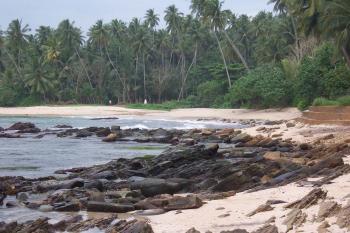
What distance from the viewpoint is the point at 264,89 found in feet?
182

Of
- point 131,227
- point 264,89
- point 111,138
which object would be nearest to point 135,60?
point 264,89

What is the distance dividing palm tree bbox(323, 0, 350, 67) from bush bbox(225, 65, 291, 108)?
62.5 ft

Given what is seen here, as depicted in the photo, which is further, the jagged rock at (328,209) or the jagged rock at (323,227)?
the jagged rock at (328,209)

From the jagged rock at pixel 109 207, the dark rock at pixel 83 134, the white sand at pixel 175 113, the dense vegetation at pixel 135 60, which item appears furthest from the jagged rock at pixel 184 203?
the dense vegetation at pixel 135 60

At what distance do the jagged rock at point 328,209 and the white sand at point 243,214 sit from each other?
4.7 inches

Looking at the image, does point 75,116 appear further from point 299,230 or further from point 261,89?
point 299,230

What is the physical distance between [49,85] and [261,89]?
38009mm

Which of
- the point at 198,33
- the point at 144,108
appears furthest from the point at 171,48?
the point at 144,108

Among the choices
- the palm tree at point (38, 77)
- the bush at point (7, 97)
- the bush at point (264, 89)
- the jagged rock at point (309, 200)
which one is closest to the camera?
the jagged rock at point (309, 200)

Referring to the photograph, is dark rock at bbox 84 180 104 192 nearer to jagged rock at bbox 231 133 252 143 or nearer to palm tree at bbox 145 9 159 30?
jagged rock at bbox 231 133 252 143

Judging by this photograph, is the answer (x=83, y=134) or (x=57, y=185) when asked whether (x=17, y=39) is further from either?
(x=57, y=185)

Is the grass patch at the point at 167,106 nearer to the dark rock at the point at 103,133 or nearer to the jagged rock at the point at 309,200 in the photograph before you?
the dark rock at the point at 103,133

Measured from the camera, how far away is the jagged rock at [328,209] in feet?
29.6

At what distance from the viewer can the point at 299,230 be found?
27.8 feet
